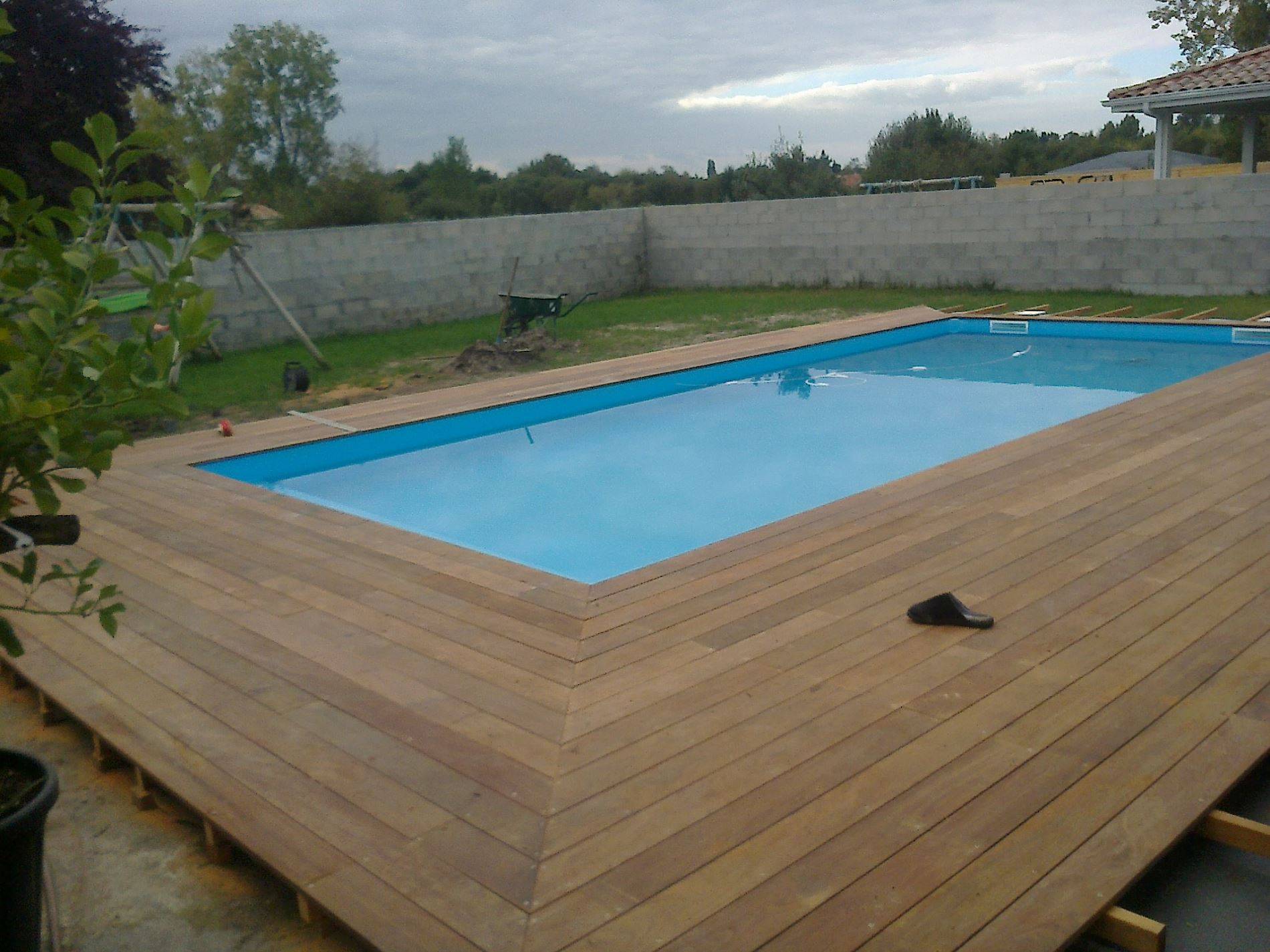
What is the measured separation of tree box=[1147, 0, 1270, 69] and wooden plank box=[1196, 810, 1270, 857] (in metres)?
26.4

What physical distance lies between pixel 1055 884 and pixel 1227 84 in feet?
40.9

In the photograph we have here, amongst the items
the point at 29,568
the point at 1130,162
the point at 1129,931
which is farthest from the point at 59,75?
the point at 1130,162

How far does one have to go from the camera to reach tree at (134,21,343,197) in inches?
1171

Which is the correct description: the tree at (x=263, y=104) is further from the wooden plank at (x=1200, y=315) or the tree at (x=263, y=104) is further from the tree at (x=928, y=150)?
the wooden plank at (x=1200, y=315)

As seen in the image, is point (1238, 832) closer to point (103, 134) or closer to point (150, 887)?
point (150, 887)

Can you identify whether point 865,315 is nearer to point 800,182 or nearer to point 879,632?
point 879,632

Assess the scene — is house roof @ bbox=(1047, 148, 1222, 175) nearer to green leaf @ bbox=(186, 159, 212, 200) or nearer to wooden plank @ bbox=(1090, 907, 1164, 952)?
wooden plank @ bbox=(1090, 907, 1164, 952)

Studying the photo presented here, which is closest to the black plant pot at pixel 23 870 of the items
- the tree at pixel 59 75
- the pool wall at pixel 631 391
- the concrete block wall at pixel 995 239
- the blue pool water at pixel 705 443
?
the blue pool water at pixel 705 443

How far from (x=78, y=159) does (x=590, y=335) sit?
910 cm

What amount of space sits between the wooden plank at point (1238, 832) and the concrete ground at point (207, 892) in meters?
0.04

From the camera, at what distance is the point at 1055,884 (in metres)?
1.86

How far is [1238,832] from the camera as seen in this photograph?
203 centimetres

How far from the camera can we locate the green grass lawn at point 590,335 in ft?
26.1

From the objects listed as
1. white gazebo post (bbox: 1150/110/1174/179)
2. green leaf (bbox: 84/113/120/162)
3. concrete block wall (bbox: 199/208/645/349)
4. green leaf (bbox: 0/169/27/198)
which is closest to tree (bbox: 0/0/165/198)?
concrete block wall (bbox: 199/208/645/349)
